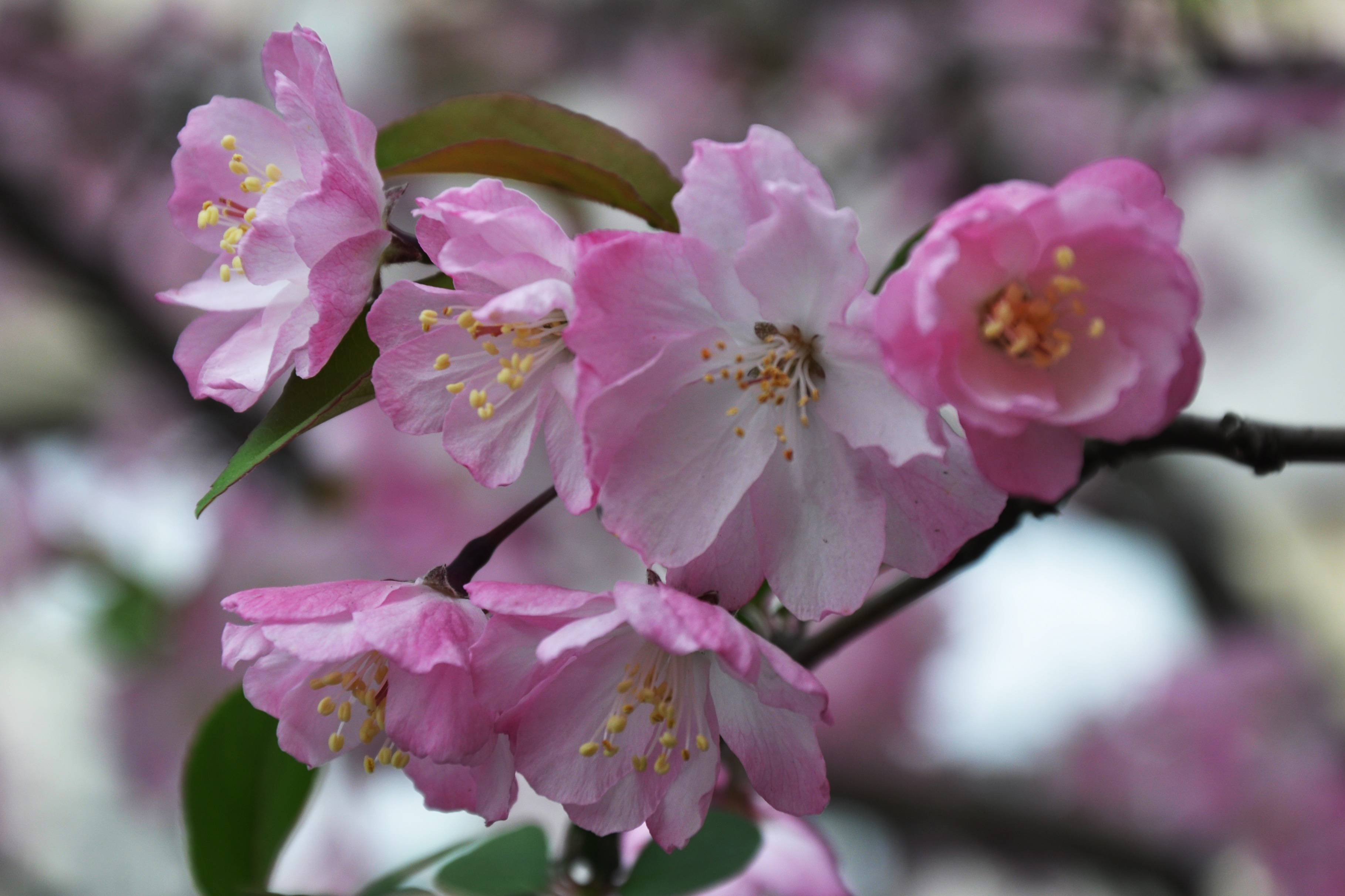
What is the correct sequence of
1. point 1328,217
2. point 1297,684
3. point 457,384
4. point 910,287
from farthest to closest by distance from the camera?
point 1328,217 < point 1297,684 < point 457,384 < point 910,287

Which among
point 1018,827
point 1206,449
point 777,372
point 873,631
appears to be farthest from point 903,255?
point 873,631

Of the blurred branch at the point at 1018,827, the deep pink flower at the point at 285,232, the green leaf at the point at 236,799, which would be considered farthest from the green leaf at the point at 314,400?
the blurred branch at the point at 1018,827

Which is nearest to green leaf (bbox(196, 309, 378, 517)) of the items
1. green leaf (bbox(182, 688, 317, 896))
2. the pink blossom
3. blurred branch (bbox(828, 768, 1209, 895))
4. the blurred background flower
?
green leaf (bbox(182, 688, 317, 896))

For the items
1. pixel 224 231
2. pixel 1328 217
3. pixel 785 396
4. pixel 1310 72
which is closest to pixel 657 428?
pixel 785 396

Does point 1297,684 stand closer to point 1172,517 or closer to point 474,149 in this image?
point 1172,517

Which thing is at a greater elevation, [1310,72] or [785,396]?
[785,396]
